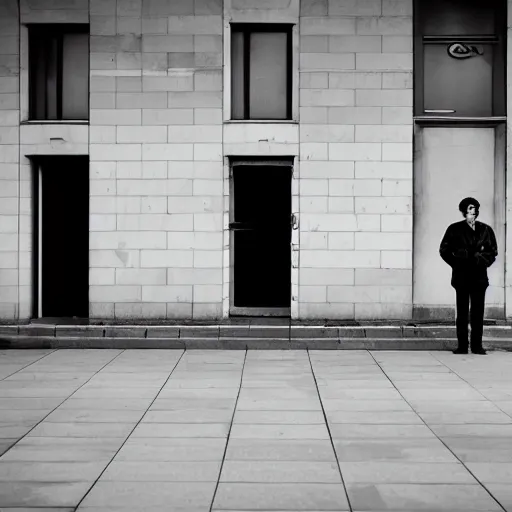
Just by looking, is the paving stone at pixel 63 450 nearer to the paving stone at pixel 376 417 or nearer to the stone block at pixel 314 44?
the paving stone at pixel 376 417

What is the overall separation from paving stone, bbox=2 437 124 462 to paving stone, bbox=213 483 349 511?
116 cm

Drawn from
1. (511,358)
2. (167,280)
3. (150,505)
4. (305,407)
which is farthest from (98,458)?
(167,280)

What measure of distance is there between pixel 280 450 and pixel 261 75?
9.92 metres

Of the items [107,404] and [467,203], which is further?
[467,203]

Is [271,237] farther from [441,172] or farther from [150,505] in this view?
[150,505]

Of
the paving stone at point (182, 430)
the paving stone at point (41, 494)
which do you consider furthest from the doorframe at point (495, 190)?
the paving stone at point (41, 494)

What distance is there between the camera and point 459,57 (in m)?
14.9

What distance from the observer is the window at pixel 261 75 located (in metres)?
15.0

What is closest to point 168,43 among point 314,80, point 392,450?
point 314,80

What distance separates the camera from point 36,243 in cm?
1505

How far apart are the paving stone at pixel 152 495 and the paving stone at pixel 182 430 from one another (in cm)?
139

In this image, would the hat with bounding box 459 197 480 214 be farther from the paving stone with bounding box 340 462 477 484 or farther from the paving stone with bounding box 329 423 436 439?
the paving stone with bounding box 340 462 477 484

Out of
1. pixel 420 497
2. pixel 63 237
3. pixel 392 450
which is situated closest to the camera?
pixel 420 497

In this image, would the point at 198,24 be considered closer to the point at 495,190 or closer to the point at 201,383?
the point at 495,190
